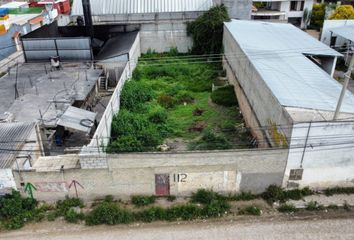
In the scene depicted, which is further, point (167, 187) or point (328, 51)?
point (328, 51)

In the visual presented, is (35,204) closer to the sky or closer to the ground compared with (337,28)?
closer to the ground

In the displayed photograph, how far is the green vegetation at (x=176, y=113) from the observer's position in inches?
691

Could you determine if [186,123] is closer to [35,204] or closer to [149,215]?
[149,215]

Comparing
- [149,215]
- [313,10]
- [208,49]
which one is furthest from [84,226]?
[313,10]

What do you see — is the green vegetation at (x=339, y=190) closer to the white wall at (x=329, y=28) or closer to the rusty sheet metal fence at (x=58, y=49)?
the rusty sheet metal fence at (x=58, y=49)

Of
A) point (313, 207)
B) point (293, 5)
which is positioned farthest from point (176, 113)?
point (293, 5)

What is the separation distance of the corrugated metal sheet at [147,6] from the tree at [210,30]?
2.51m

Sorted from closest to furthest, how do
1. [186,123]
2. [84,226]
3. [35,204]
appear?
[84,226] → [35,204] → [186,123]

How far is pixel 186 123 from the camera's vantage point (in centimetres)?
2019

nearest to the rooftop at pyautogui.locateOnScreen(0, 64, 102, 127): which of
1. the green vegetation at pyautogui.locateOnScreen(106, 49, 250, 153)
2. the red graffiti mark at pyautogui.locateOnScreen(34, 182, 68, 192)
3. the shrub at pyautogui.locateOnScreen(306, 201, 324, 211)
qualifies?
the green vegetation at pyautogui.locateOnScreen(106, 49, 250, 153)

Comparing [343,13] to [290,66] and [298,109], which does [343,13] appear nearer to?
[290,66]

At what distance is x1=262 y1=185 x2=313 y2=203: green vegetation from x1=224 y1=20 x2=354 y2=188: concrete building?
13.1 inches

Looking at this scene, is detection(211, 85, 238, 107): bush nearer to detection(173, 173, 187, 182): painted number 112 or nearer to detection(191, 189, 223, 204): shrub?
detection(191, 189, 223, 204): shrub

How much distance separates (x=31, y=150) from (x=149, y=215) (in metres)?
6.42
